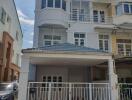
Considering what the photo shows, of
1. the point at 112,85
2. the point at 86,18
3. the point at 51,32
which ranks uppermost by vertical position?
the point at 86,18

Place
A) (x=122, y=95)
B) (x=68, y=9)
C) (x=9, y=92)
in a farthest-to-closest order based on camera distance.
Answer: (x=68, y=9) → (x=122, y=95) → (x=9, y=92)

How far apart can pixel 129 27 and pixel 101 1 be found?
4.20m

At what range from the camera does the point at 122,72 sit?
1967 cm

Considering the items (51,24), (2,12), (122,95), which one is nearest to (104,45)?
(51,24)

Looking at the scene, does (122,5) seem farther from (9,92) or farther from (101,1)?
(9,92)

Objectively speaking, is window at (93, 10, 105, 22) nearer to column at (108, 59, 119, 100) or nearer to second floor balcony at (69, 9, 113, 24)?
second floor balcony at (69, 9, 113, 24)

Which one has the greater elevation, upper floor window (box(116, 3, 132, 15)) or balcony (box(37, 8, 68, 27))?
upper floor window (box(116, 3, 132, 15))

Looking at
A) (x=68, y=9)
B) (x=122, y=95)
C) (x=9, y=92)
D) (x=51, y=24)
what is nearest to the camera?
(x=9, y=92)

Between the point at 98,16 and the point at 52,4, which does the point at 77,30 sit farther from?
the point at 52,4

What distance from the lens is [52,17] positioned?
62.3 feet

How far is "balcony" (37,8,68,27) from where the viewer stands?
18898 millimetres

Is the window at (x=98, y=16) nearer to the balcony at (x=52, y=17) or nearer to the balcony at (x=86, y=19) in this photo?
the balcony at (x=86, y=19)

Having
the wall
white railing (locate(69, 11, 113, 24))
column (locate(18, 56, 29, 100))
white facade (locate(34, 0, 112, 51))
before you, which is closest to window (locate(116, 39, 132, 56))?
white facade (locate(34, 0, 112, 51))

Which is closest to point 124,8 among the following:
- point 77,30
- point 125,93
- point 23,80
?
point 77,30
